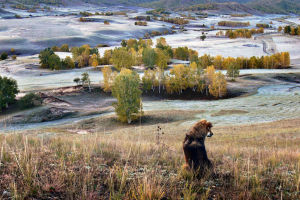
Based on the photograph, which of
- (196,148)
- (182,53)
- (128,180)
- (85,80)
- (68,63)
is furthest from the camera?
(182,53)

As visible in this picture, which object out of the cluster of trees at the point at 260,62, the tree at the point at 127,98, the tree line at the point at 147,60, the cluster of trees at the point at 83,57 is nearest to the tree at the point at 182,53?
the tree line at the point at 147,60

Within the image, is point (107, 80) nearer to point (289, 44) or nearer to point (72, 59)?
point (72, 59)

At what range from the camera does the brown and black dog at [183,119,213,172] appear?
19.4ft

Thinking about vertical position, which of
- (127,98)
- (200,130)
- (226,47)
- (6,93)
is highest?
(226,47)

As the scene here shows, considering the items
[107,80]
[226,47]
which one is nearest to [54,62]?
[107,80]

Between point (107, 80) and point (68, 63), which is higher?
point (68, 63)

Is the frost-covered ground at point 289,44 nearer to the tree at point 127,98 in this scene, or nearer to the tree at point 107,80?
the tree at point 107,80

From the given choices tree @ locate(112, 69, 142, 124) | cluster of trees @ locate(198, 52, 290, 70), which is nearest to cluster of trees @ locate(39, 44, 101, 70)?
cluster of trees @ locate(198, 52, 290, 70)

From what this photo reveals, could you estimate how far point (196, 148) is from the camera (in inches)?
234

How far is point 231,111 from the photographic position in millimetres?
45875

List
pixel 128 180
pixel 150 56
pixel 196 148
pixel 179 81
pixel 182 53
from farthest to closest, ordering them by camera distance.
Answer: pixel 182 53
pixel 150 56
pixel 179 81
pixel 196 148
pixel 128 180

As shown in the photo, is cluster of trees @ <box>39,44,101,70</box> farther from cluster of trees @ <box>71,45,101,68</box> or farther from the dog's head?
the dog's head

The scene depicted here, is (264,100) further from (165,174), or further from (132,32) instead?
(132,32)

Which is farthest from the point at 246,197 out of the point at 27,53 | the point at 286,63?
the point at 27,53
